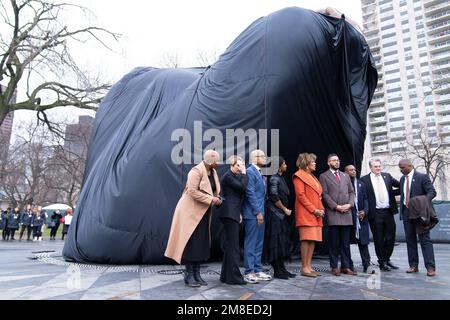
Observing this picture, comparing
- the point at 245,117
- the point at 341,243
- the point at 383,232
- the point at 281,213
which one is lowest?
the point at 341,243

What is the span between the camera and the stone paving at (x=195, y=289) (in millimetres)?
3803

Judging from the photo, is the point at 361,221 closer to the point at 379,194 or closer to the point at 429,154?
the point at 379,194

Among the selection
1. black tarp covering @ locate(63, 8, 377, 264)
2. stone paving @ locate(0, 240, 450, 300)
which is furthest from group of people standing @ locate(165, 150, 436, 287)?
black tarp covering @ locate(63, 8, 377, 264)

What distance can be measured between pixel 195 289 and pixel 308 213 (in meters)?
2.02

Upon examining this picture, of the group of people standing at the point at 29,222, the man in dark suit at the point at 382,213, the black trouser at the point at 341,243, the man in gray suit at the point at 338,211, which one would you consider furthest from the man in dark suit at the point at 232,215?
the group of people standing at the point at 29,222

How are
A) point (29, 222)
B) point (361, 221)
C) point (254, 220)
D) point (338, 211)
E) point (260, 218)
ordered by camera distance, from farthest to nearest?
1. point (29, 222)
2. point (361, 221)
3. point (338, 211)
4. point (254, 220)
5. point (260, 218)

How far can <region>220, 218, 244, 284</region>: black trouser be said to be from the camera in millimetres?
4531

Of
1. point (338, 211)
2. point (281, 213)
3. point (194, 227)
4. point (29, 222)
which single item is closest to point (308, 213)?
point (281, 213)

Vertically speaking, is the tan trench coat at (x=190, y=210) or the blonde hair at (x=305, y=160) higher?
the blonde hair at (x=305, y=160)

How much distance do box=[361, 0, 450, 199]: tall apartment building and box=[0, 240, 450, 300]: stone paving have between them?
65.4 m

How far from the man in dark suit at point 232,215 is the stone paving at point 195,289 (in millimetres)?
219

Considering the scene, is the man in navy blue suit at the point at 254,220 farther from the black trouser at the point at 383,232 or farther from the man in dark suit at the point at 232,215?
the black trouser at the point at 383,232

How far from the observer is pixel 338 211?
17.7 feet

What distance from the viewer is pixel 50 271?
Result: 5.71m
